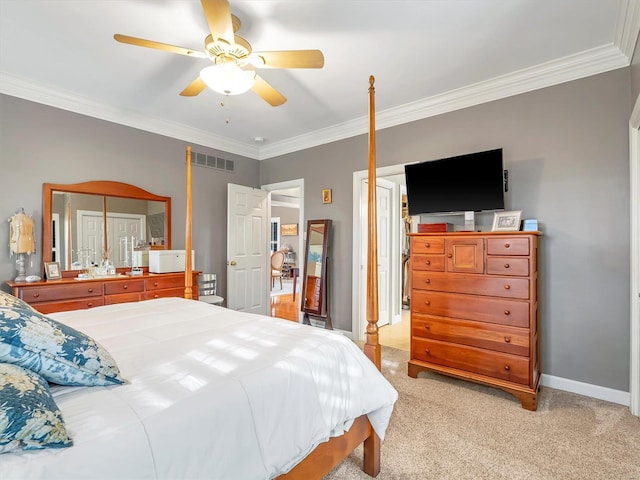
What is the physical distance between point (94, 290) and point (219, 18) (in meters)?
2.66

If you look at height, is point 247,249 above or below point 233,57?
below

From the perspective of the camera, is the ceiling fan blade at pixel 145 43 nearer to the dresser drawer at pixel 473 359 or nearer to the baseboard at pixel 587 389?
the dresser drawer at pixel 473 359

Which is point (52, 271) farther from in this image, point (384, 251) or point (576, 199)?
point (576, 199)

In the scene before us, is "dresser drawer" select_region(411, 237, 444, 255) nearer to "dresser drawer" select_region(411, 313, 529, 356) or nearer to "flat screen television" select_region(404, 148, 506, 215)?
"flat screen television" select_region(404, 148, 506, 215)

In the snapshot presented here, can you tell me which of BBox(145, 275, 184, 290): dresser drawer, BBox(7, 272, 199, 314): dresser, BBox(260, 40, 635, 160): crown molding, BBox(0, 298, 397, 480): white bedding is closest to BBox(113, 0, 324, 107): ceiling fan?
BBox(0, 298, 397, 480): white bedding

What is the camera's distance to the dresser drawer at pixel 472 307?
249 cm

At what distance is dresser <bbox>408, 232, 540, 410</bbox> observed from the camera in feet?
8.07

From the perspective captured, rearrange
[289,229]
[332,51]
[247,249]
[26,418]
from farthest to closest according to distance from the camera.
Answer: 1. [289,229]
2. [247,249]
3. [332,51]
4. [26,418]

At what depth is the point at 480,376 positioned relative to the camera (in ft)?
8.69

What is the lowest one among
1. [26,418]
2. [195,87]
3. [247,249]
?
[26,418]

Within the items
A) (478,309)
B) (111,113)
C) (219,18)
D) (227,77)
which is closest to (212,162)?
(111,113)

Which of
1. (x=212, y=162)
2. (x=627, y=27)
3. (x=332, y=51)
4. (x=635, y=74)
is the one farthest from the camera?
(x=212, y=162)

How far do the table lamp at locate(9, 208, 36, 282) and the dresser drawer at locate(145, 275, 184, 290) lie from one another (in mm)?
1002

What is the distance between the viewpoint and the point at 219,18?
5.71 feet
